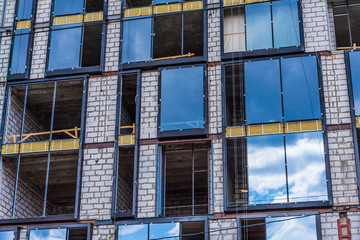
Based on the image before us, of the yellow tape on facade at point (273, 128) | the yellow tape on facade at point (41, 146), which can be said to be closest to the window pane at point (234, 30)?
the yellow tape on facade at point (273, 128)

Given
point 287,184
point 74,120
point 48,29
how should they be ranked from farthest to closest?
1. point 74,120
2. point 48,29
3. point 287,184

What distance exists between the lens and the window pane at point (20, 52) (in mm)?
44594

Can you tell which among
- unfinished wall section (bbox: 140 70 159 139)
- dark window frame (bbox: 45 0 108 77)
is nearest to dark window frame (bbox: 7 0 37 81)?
dark window frame (bbox: 45 0 108 77)

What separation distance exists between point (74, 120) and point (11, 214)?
1038 cm

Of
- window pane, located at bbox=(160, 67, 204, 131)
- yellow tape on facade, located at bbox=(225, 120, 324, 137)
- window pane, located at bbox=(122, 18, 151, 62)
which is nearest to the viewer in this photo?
yellow tape on facade, located at bbox=(225, 120, 324, 137)

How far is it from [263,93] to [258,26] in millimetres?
4404

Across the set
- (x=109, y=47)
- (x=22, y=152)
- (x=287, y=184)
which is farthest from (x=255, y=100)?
(x=22, y=152)

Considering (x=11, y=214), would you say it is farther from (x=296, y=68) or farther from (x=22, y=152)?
(x=296, y=68)

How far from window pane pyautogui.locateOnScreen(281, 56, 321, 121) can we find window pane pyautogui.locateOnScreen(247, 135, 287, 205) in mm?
1766

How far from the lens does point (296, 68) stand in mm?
40500

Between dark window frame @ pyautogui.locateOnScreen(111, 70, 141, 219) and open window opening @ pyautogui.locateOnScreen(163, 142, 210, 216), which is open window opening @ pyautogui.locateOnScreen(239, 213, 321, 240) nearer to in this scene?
open window opening @ pyautogui.locateOnScreen(163, 142, 210, 216)

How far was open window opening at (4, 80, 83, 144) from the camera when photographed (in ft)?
144

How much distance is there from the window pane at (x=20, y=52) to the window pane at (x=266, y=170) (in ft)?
49.9

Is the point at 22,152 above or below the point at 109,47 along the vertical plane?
below
